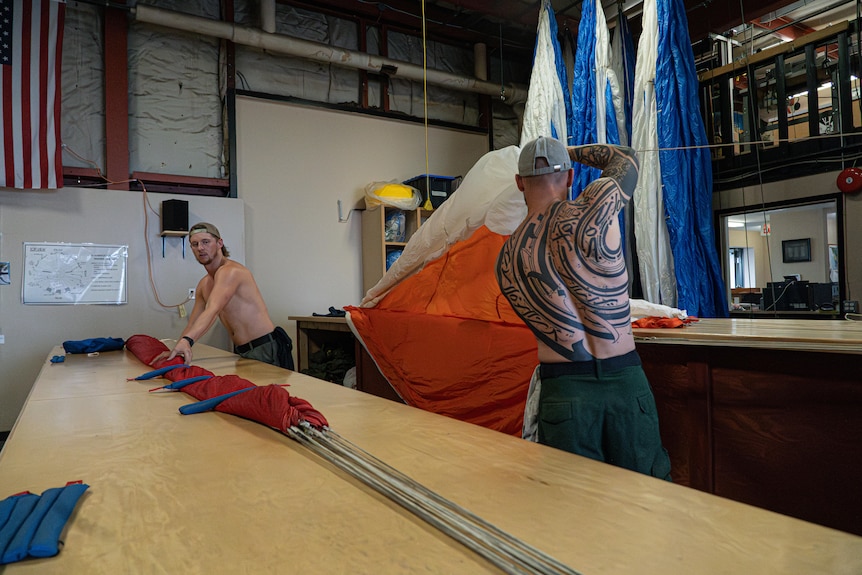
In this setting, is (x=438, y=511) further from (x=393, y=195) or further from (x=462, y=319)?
(x=393, y=195)

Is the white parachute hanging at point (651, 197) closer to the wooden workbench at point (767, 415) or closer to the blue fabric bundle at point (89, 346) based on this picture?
the wooden workbench at point (767, 415)

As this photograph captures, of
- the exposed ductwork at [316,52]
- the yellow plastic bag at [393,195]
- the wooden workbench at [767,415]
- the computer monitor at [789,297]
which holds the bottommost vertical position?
the wooden workbench at [767,415]

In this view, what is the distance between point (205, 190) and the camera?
15.5ft

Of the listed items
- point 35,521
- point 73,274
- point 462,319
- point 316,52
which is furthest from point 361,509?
point 316,52

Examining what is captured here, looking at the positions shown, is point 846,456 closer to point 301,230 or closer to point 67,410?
point 67,410

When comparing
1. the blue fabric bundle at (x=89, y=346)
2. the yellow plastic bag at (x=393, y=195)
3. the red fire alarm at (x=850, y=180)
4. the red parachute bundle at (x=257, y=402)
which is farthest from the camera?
the yellow plastic bag at (x=393, y=195)

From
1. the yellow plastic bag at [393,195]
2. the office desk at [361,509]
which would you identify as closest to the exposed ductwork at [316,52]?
the yellow plastic bag at [393,195]

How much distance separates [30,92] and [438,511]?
4.55 meters

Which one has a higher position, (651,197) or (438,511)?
(651,197)

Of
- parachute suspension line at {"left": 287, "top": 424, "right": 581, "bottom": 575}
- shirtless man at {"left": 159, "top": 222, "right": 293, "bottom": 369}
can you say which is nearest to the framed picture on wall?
shirtless man at {"left": 159, "top": 222, "right": 293, "bottom": 369}

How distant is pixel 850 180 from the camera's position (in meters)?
3.88

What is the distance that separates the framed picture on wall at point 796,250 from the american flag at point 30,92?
30.3ft

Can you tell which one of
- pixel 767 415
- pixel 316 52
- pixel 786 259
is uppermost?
pixel 316 52

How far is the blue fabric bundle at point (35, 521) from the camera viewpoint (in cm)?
66
